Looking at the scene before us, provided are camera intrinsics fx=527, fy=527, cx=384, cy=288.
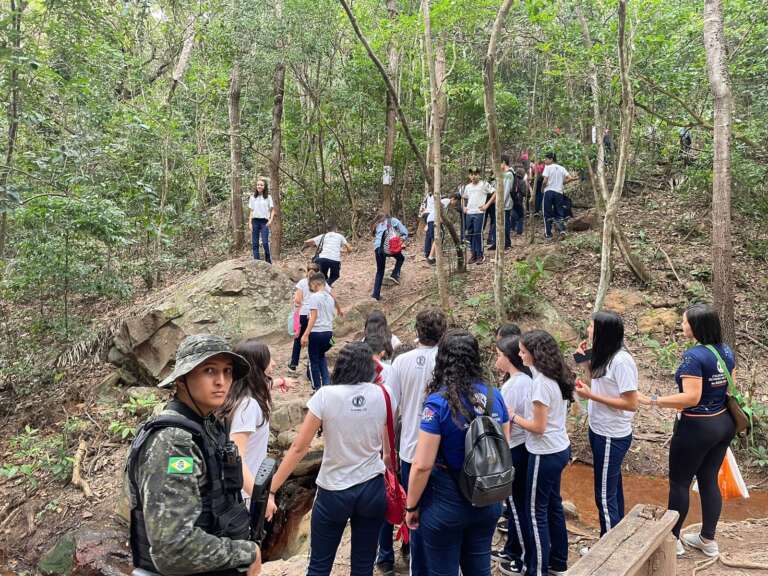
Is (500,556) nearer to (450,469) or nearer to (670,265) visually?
(450,469)

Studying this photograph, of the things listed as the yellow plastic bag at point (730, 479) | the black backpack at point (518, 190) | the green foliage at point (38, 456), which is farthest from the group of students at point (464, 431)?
the black backpack at point (518, 190)

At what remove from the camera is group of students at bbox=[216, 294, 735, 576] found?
2.80m

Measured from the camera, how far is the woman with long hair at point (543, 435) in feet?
11.3

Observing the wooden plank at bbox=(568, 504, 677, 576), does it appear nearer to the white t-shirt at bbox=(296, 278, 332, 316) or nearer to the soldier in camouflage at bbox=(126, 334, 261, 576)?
the soldier in camouflage at bbox=(126, 334, 261, 576)

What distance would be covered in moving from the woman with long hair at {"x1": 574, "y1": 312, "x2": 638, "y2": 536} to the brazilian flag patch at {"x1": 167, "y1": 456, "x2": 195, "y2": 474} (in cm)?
274

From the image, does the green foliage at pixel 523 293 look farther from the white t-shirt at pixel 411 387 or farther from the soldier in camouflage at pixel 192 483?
the soldier in camouflage at pixel 192 483

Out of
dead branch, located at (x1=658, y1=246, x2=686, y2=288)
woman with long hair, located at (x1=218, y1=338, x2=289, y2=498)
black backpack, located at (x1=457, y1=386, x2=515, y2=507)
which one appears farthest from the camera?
A: dead branch, located at (x1=658, y1=246, x2=686, y2=288)

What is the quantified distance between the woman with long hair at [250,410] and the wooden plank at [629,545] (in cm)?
186

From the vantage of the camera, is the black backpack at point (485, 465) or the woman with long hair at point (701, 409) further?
the woman with long hair at point (701, 409)

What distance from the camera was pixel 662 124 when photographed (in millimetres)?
11781

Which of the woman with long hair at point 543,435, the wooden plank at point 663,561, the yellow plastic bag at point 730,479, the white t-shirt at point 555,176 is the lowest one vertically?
the wooden plank at point 663,561

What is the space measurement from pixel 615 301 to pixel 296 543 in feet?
23.5

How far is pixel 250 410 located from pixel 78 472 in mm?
5524

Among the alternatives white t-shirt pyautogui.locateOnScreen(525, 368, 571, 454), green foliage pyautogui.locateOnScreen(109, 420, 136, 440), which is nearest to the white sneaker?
white t-shirt pyautogui.locateOnScreen(525, 368, 571, 454)
